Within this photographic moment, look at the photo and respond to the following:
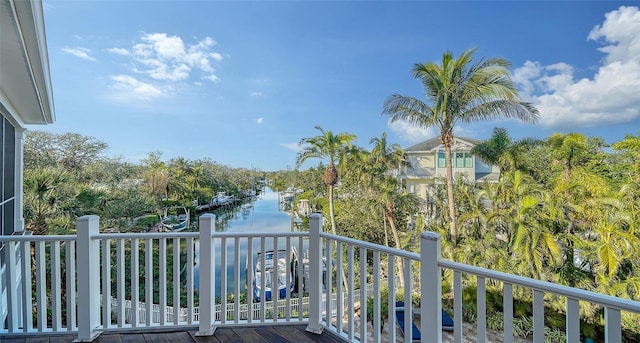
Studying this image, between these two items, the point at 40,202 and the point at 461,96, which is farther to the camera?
the point at 461,96

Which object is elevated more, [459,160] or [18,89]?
[18,89]

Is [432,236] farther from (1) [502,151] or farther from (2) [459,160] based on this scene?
(2) [459,160]

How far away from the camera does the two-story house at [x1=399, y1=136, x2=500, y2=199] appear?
17.2 m

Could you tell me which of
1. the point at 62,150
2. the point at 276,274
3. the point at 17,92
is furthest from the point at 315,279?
the point at 62,150

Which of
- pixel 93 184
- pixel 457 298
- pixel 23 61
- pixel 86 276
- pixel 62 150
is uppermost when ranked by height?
pixel 62 150

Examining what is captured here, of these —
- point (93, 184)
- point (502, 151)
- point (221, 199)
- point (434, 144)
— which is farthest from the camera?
point (221, 199)

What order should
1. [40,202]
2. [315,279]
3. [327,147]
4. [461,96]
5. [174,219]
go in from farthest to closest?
[174,219] < [327,147] < [461,96] < [40,202] < [315,279]

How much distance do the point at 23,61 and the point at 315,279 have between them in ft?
9.63

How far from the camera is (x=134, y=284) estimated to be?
255 centimetres

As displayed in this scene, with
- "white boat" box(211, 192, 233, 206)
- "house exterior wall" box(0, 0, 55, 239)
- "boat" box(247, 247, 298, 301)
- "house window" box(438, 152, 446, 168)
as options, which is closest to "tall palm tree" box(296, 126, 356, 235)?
"boat" box(247, 247, 298, 301)

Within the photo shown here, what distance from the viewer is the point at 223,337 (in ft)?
8.43

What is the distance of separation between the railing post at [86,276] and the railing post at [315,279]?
1753 mm

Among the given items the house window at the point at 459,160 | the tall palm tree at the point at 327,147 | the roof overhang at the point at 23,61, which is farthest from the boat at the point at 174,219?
the house window at the point at 459,160

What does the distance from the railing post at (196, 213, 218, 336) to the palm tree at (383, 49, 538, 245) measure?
985 centimetres
